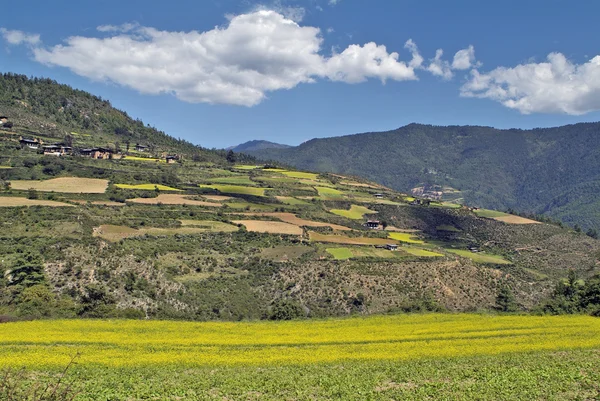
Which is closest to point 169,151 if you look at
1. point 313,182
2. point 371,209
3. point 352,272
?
point 313,182

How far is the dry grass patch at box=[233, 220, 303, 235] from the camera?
86500 mm

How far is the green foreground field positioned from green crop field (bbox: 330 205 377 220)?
69.3 meters

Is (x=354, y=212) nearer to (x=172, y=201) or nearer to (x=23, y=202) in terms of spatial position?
(x=172, y=201)

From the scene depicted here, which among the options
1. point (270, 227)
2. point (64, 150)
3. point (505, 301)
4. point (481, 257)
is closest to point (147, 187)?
point (270, 227)

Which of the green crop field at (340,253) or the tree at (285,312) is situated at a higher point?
the green crop field at (340,253)

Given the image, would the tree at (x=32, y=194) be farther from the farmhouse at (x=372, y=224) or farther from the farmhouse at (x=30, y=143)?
the farmhouse at (x=372, y=224)

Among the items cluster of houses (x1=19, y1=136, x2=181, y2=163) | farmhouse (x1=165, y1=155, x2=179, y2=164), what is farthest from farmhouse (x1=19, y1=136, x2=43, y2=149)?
farmhouse (x1=165, y1=155, x2=179, y2=164)

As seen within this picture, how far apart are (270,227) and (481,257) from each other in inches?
1774

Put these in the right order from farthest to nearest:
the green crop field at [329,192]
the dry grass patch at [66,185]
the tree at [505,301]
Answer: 1. the green crop field at [329,192]
2. the dry grass patch at [66,185]
3. the tree at [505,301]

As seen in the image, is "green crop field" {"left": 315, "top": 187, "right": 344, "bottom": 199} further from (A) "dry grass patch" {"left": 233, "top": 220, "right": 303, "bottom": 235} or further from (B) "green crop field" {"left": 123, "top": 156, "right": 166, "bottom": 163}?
(B) "green crop field" {"left": 123, "top": 156, "right": 166, "bottom": 163}

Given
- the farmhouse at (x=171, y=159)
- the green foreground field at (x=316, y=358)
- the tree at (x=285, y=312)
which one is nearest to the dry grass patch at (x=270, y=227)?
the tree at (x=285, y=312)

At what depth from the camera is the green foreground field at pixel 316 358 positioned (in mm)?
25078

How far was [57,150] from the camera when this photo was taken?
129 metres

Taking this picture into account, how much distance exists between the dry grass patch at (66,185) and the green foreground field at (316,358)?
189 ft
